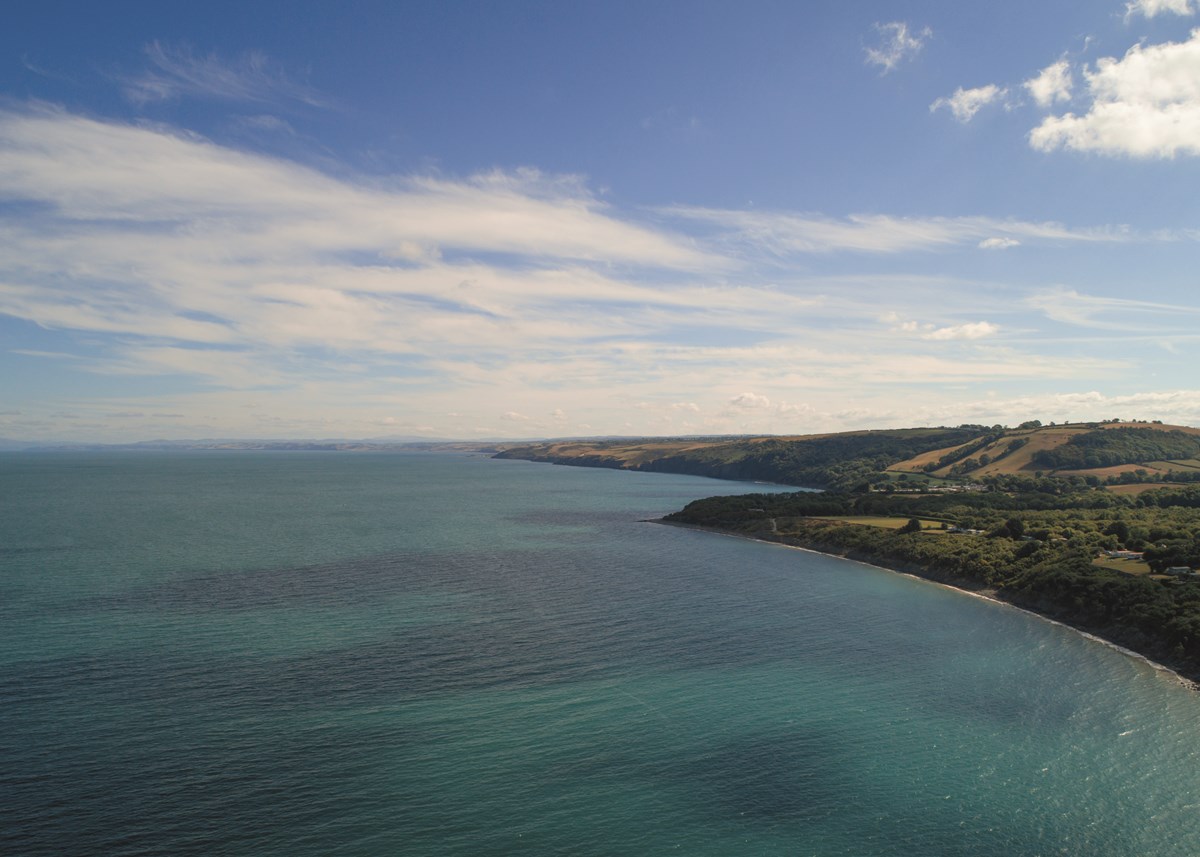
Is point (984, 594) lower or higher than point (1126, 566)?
lower

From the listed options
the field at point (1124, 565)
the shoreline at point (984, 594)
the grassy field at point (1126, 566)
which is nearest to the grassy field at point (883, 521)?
the shoreline at point (984, 594)

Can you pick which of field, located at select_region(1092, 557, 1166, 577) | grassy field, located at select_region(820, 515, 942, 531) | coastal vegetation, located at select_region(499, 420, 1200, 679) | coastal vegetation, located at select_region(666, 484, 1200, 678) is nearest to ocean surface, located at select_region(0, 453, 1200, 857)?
coastal vegetation, located at select_region(666, 484, 1200, 678)

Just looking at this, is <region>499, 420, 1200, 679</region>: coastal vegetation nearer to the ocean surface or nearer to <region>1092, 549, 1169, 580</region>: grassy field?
<region>1092, 549, 1169, 580</region>: grassy field

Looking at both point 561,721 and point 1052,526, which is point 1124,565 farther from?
point 561,721

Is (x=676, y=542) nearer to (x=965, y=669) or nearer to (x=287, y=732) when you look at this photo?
(x=965, y=669)

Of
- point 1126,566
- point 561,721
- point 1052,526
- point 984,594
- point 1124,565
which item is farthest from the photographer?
point 1052,526

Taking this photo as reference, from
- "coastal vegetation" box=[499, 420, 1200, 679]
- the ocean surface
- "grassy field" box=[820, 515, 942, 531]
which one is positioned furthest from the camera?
"grassy field" box=[820, 515, 942, 531]

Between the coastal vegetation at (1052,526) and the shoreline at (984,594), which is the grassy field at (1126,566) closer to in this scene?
the coastal vegetation at (1052,526)

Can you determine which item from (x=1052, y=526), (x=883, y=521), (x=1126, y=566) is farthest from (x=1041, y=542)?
(x=883, y=521)
